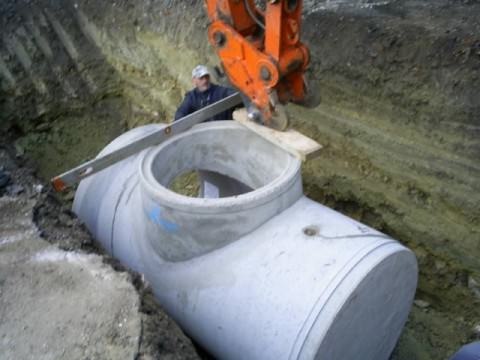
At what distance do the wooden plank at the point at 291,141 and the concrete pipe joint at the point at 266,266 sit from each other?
96mm

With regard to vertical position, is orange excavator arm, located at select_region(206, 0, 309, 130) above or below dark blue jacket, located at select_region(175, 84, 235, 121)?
above

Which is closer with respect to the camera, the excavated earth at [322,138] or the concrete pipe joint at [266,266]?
the excavated earth at [322,138]

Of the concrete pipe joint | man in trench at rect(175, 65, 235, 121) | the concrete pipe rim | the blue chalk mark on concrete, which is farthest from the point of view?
man in trench at rect(175, 65, 235, 121)

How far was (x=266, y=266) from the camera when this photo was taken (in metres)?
3.00

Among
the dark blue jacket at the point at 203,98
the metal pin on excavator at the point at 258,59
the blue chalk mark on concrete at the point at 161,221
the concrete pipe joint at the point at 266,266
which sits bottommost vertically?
the concrete pipe joint at the point at 266,266

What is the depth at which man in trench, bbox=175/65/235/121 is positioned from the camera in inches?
173

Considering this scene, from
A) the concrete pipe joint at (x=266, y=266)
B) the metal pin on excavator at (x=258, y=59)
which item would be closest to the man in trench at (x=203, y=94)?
the concrete pipe joint at (x=266, y=266)

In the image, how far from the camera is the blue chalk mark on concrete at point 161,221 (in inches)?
126

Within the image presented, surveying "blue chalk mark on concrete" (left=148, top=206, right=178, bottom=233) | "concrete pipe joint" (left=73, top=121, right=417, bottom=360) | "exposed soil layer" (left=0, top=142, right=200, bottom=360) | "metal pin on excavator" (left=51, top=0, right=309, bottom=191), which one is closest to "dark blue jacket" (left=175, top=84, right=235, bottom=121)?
"concrete pipe joint" (left=73, top=121, right=417, bottom=360)

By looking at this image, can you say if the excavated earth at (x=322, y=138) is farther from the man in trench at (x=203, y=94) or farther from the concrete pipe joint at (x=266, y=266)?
the man in trench at (x=203, y=94)

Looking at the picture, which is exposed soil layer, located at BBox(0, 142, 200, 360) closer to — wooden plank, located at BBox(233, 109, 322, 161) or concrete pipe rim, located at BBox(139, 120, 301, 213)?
concrete pipe rim, located at BBox(139, 120, 301, 213)

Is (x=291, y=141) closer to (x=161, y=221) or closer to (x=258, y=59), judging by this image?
(x=258, y=59)

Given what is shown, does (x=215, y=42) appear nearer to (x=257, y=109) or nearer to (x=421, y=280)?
(x=257, y=109)

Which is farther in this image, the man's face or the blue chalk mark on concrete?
the man's face
